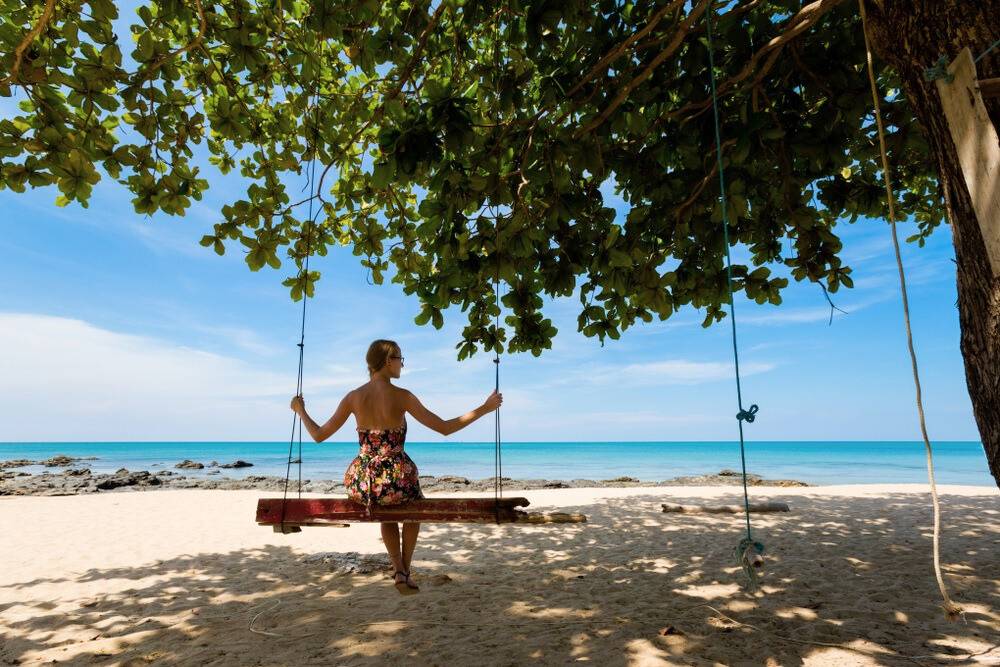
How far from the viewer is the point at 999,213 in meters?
2.20

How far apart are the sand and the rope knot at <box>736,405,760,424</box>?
1551mm

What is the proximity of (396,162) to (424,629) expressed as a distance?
133 inches

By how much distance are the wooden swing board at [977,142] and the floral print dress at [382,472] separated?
138 inches

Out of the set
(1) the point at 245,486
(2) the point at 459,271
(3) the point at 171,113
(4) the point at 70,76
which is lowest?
(1) the point at 245,486

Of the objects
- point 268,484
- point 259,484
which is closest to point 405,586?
point 268,484

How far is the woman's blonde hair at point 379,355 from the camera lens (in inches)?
168

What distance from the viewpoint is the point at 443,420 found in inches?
161

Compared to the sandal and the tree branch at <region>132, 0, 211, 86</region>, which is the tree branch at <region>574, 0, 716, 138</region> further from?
the sandal

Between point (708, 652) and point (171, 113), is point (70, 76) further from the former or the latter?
point (708, 652)

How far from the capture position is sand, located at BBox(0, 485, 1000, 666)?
3.59 meters

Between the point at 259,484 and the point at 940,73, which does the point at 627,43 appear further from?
the point at 259,484

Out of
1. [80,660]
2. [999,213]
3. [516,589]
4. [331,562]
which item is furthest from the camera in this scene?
[331,562]

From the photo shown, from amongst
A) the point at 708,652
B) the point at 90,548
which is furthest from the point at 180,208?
the point at 90,548

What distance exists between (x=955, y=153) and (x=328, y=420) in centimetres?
433
